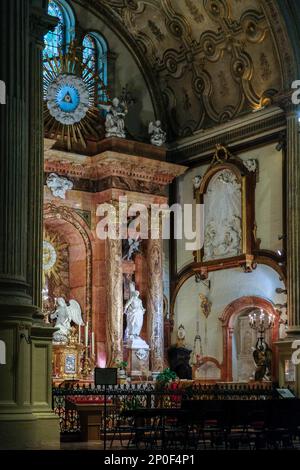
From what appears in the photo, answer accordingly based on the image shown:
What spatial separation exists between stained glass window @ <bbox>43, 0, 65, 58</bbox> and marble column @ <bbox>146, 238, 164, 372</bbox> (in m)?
6.40

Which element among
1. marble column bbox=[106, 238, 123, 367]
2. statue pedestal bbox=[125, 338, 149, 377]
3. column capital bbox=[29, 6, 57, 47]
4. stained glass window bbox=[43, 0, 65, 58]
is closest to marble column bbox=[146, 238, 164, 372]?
statue pedestal bbox=[125, 338, 149, 377]

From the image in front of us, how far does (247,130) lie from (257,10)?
11.3ft

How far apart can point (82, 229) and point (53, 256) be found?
4.10 feet

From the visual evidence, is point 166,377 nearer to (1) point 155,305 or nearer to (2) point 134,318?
(2) point 134,318

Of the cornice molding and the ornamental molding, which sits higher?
the cornice molding

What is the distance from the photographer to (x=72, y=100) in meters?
28.1

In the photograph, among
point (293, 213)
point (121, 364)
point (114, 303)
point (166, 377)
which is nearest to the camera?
point (293, 213)

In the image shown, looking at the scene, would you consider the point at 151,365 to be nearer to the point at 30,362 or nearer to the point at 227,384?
the point at 227,384

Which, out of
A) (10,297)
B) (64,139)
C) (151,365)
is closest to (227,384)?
(151,365)

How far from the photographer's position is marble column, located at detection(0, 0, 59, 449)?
50.0 ft

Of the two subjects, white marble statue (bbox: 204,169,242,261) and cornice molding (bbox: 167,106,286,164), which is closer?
cornice molding (bbox: 167,106,286,164)

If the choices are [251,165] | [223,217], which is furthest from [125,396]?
[251,165]

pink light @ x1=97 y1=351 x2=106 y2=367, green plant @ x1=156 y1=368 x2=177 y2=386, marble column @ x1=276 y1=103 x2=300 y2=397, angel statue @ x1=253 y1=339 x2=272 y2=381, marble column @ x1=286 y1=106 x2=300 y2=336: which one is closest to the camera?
marble column @ x1=276 y1=103 x2=300 y2=397

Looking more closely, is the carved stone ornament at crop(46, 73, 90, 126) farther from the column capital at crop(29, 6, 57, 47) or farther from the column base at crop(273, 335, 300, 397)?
the column capital at crop(29, 6, 57, 47)
